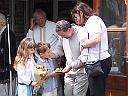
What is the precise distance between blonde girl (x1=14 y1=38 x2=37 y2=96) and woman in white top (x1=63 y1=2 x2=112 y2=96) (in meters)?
0.70

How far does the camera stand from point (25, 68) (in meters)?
5.85

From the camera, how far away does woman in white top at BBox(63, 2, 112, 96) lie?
18.2ft

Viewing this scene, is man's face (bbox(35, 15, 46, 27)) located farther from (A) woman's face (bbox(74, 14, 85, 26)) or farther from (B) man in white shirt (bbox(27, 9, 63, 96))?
(A) woman's face (bbox(74, 14, 85, 26))

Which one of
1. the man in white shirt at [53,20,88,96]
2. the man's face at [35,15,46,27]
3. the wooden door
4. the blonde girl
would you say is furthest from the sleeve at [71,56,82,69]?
the man's face at [35,15,46,27]

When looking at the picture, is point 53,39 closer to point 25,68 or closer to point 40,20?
point 40,20

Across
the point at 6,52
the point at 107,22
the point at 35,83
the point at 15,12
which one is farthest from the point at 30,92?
the point at 15,12

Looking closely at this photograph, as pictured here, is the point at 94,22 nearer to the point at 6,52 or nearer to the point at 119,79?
the point at 119,79

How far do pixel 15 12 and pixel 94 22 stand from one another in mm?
3796

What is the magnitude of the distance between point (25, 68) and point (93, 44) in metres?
0.99

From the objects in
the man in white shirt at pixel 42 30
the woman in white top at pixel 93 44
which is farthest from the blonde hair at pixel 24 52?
the man in white shirt at pixel 42 30

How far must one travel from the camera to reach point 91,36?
18.3ft

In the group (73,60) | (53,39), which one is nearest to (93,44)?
(73,60)

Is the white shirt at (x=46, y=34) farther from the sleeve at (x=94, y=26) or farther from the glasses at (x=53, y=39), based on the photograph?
the sleeve at (x=94, y=26)

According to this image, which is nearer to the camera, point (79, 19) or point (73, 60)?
point (79, 19)
